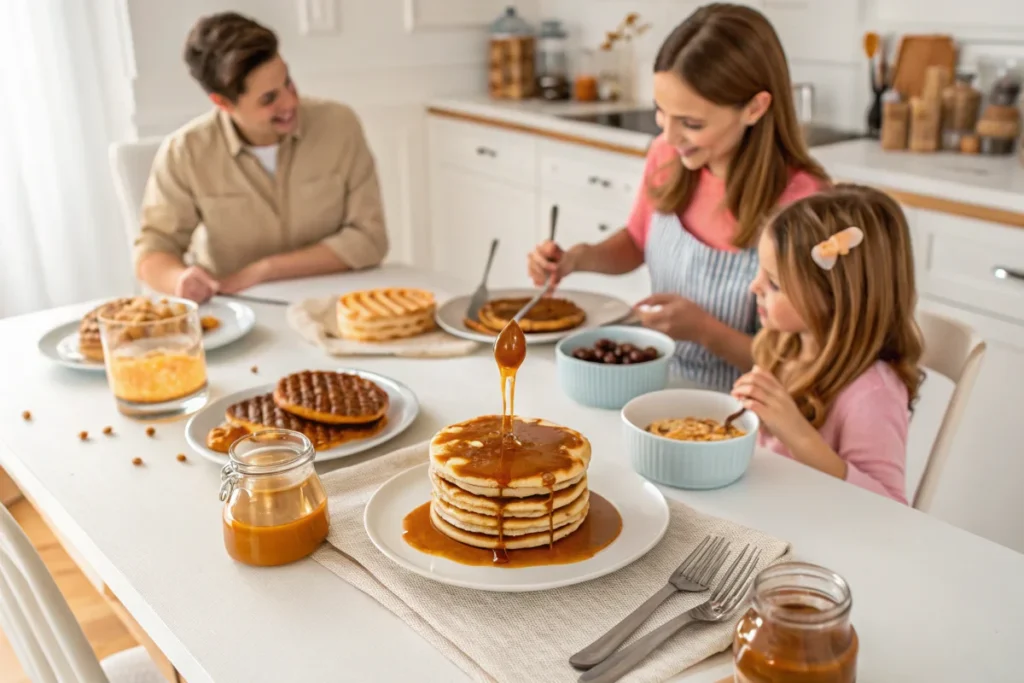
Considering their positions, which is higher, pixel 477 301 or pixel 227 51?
pixel 227 51

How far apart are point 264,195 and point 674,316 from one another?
1.13m

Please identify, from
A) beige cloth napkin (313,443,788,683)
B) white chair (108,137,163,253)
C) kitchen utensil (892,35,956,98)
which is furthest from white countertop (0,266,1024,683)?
kitchen utensil (892,35,956,98)

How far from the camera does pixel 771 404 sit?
1332mm

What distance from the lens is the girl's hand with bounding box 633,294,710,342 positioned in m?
1.75

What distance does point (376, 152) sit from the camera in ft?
13.7

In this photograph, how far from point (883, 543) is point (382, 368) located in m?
0.85

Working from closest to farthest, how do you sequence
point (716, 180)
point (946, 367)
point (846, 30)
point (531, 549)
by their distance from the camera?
point (531, 549) → point (946, 367) → point (716, 180) → point (846, 30)

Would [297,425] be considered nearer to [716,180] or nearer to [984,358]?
[716,180]

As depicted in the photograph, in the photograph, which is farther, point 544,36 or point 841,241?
point 544,36

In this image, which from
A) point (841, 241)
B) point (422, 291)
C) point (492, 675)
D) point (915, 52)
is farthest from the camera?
point (915, 52)

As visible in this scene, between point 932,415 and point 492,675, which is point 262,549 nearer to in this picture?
point 492,675

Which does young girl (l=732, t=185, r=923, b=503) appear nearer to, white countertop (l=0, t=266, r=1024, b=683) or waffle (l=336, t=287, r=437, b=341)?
white countertop (l=0, t=266, r=1024, b=683)

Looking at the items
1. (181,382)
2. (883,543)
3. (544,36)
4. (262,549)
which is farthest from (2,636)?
(544,36)

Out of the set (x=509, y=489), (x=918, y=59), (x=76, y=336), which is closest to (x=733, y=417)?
(x=509, y=489)
